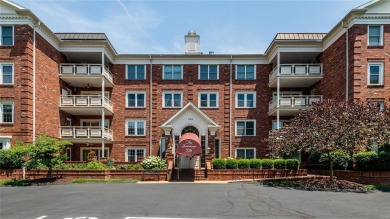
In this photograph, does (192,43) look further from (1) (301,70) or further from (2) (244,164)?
(2) (244,164)

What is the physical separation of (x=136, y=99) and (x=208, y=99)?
7.59 meters

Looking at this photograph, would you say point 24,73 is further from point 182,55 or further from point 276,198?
point 276,198

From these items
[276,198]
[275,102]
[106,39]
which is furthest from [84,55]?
[276,198]

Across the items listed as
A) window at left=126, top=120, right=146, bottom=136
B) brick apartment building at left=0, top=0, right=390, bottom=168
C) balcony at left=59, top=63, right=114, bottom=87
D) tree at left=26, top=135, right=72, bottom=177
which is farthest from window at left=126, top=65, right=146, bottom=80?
tree at left=26, top=135, right=72, bottom=177

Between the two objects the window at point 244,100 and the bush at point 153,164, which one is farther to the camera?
the window at point 244,100

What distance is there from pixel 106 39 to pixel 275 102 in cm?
1780

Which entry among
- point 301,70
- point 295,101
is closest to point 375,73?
point 301,70

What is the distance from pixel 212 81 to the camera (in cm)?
3091

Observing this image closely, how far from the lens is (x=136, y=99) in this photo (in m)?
31.0

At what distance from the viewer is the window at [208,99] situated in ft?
101

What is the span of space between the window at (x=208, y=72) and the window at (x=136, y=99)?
253 inches

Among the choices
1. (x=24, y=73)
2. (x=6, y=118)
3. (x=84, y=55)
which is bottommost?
(x=6, y=118)

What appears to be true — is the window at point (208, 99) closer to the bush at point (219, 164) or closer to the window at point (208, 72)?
the window at point (208, 72)

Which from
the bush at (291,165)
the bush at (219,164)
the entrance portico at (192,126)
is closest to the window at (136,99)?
the entrance portico at (192,126)
